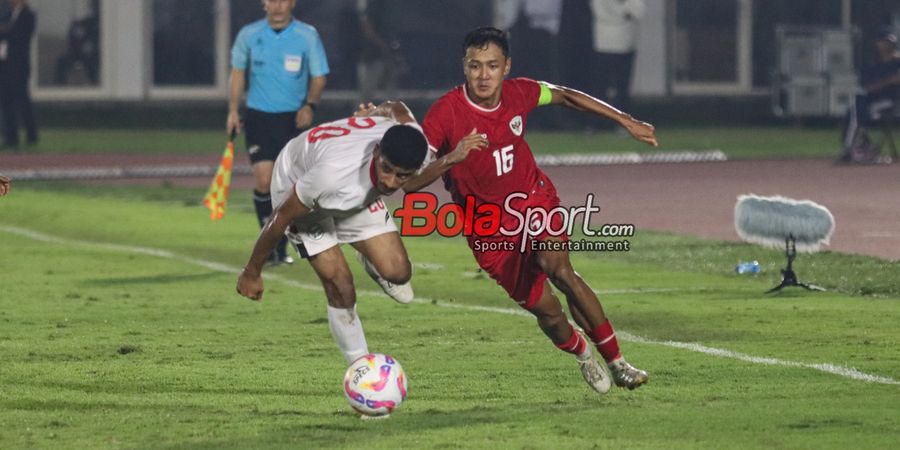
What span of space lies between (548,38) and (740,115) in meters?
5.95

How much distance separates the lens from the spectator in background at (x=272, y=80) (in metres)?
15.7

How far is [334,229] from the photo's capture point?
9.40 m

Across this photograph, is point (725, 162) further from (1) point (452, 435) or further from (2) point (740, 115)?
(1) point (452, 435)

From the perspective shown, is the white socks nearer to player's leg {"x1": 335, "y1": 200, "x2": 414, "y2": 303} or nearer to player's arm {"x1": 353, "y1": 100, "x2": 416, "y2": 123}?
player's leg {"x1": 335, "y1": 200, "x2": 414, "y2": 303}

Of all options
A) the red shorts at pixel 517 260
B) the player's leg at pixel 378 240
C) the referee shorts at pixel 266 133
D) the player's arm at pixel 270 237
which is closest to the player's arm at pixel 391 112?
the player's leg at pixel 378 240

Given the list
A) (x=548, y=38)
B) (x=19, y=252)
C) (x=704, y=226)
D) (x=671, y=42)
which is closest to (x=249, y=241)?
(x=19, y=252)

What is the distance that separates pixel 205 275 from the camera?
50.5 feet

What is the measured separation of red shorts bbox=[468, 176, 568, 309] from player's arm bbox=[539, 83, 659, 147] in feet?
1.67

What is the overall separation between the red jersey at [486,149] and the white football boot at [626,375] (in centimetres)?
96

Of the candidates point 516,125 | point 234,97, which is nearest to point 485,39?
point 516,125

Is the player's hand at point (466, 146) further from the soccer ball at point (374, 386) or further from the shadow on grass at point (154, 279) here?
the shadow on grass at point (154, 279)

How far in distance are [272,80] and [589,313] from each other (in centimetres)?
680

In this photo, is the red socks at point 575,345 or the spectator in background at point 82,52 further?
the spectator in background at point 82,52

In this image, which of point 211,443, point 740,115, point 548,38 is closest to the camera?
point 211,443
